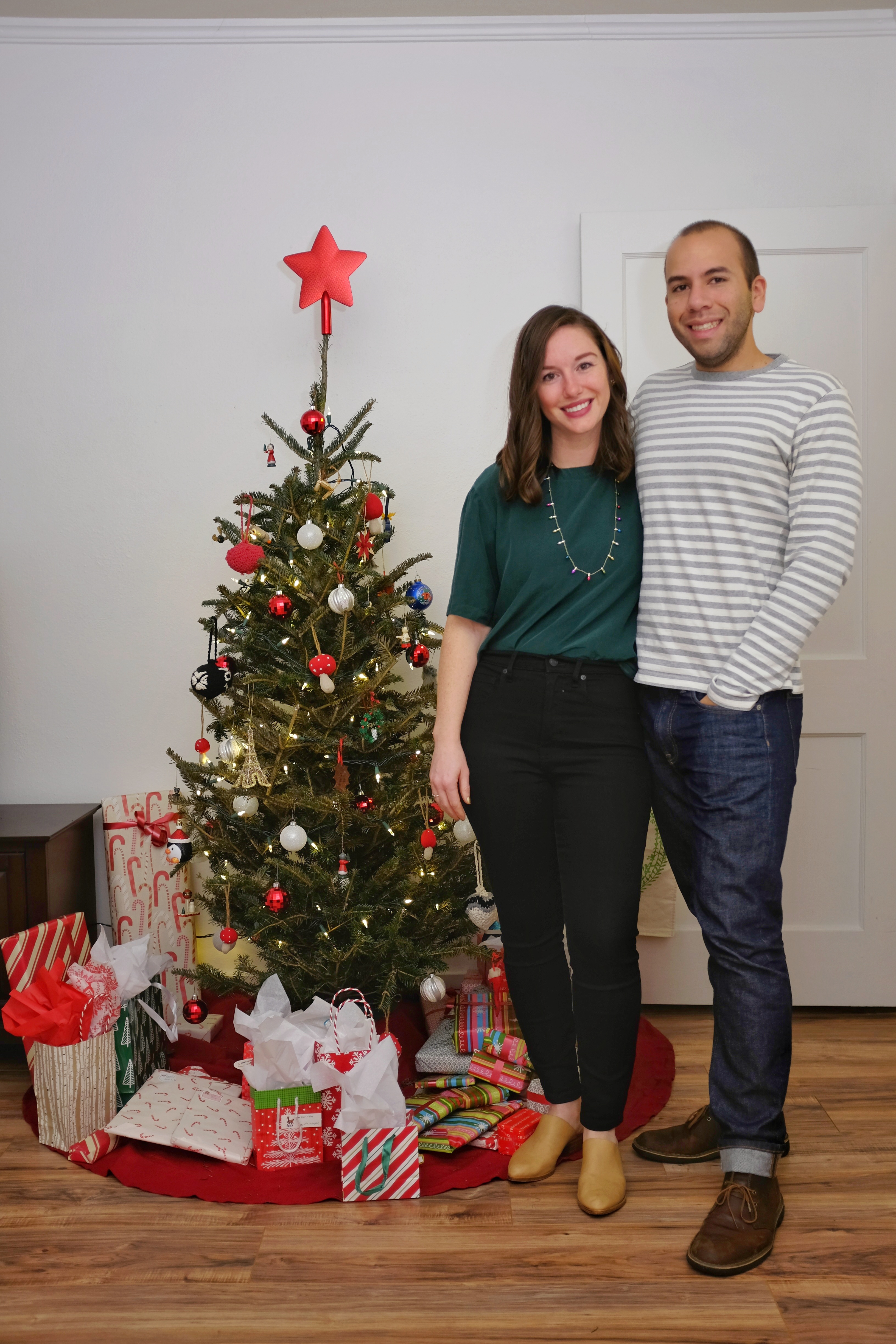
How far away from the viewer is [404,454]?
2660 mm

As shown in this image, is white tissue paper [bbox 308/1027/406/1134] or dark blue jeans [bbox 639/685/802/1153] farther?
white tissue paper [bbox 308/1027/406/1134]

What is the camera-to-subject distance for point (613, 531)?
167 centimetres

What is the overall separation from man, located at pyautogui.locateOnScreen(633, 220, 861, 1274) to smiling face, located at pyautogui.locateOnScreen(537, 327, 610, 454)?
121 mm

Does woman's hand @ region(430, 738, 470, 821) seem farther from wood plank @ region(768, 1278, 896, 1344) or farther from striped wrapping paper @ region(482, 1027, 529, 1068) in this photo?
wood plank @ region(768, 1278, 896, 1344)

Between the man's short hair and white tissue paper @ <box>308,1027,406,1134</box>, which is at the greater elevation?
the man's short hair

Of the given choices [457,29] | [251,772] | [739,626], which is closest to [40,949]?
[251,772]

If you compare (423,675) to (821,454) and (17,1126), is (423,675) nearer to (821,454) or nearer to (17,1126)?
(821,454)

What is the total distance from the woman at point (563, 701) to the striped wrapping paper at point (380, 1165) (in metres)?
0.20

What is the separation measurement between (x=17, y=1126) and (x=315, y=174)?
2412mm

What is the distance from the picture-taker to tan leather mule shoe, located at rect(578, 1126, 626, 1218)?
1.65 meters

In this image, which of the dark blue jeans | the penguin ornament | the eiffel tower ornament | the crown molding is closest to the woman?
the dark blue jeans

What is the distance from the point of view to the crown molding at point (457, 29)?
8.35 feet

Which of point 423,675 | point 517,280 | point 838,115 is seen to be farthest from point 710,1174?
point 838,115

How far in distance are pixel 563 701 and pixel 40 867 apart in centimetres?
139
